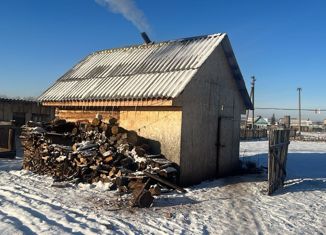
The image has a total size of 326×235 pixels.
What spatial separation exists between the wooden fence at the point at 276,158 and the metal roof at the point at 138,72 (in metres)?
3.08

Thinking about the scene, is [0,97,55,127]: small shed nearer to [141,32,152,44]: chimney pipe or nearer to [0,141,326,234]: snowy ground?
[141,32,152,44]: chimney pipe

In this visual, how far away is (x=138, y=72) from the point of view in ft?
43.7

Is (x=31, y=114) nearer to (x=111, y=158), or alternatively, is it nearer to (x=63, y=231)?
(x=111, y=158)

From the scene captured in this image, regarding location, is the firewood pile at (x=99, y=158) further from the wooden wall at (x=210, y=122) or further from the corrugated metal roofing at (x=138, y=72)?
the corrugated metal roofing at (x=138, y=72)

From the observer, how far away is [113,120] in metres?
12.4

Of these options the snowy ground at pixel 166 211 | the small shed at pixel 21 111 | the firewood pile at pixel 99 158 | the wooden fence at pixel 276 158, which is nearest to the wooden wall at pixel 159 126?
the firewood pile at pixel 99 158

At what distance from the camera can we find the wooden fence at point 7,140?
56.0 feet

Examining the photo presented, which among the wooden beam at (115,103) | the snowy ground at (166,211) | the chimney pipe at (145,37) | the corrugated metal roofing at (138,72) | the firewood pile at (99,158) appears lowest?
the snowy ground at (166,211)

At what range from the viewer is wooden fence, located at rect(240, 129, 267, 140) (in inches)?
1567

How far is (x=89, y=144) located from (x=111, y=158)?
1191 mm

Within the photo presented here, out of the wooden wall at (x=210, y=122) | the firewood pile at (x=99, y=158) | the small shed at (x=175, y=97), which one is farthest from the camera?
the wooden wall at (x=210, y=122)

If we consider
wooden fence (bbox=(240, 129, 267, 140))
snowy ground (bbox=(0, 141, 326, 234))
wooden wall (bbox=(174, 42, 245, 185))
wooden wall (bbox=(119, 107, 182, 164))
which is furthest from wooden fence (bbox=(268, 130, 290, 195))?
wooden fence (bbox=(240, 129, 267, 140))

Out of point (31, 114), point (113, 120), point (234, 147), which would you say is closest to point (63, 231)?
point (113, 120)

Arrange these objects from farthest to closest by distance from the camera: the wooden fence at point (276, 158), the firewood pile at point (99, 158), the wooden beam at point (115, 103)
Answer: the wooden beam at point (115, 103)
the wooden fence at point (276, 158)
the firewood pile at point (99, 158)
